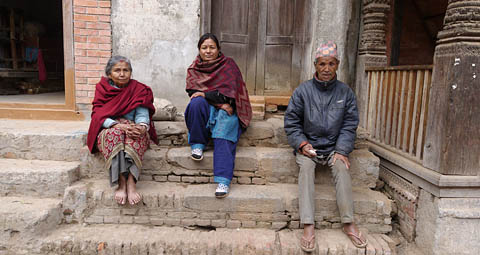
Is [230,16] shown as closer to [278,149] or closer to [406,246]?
[278,149]

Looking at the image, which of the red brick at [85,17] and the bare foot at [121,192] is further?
the red brick at [85,17]

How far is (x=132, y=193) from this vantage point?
9.46 ft

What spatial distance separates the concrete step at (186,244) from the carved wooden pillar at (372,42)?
194 cm

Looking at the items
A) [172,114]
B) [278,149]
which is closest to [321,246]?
[278,149]

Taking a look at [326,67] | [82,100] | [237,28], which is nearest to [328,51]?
[326,67]

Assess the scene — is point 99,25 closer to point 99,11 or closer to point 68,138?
point 99,11

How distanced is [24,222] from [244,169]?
1.98 m

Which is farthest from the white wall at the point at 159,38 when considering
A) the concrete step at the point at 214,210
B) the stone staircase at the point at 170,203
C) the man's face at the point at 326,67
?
the man's face at the point at 326,67

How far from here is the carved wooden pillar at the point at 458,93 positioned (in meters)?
2.41

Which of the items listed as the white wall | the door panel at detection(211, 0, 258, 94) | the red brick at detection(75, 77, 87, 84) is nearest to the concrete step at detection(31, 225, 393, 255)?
the red brick at detection(75, 77, 87, 84)

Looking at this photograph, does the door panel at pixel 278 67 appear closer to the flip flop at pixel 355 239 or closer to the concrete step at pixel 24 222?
the flip flop at pixel 355 239

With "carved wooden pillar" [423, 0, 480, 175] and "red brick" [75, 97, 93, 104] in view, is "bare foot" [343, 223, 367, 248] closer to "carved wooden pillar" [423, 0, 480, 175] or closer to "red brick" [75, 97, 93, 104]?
"carved wooden pillar" [423, 0, 480, 175]

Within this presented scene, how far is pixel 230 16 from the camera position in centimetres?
489

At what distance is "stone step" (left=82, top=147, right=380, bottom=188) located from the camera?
→ 3172 millimetres
